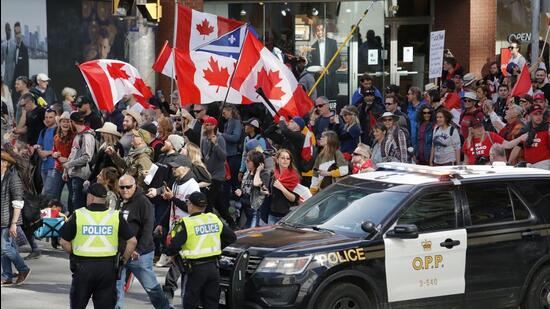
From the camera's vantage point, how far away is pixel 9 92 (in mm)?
19312

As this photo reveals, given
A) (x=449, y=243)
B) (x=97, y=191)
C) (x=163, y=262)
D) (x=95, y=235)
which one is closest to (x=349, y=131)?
(x=163, y=262)

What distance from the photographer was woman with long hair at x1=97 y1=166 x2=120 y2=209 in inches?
420

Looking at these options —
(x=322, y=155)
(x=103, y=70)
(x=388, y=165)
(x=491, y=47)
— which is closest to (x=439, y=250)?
(x=388, y=165)

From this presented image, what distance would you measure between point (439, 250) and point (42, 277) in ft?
17.6

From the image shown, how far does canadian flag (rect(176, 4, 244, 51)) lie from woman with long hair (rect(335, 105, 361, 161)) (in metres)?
2.15

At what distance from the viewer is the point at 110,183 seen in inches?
421

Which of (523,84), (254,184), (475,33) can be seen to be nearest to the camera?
(254,184)

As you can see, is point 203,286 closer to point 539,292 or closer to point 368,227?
point 368,227

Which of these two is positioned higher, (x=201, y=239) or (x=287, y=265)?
(x=201, y=239)

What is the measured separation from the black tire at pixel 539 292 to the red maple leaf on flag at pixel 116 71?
8.38m

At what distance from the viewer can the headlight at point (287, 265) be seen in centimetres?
894

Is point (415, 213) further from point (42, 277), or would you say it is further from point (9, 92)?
point (9, 92)

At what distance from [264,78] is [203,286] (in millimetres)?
6267

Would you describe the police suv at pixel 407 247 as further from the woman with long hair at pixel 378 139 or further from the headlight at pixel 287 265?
the woman with long hair at pixel 378 139
